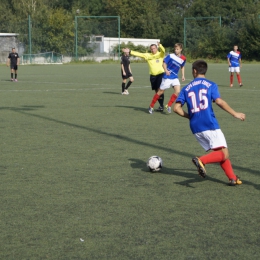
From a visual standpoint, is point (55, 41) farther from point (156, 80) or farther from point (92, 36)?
point (156, 80)

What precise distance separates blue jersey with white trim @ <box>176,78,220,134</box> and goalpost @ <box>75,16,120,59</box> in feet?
166

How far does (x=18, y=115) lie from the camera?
14516 millimetres

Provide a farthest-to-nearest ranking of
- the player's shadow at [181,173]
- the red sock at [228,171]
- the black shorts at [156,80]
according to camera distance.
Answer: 1. the black shorts at [156,80]
2. the player's shadow at [181,173]
3. the red sock at [228,171]

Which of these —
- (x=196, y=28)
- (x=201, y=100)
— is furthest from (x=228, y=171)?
(x=196, y=28)

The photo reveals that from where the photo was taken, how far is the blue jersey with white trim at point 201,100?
6914 mm

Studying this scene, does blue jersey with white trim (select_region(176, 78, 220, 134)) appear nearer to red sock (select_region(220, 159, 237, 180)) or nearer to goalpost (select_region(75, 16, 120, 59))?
red sock (select_region(220, 159, 237, 180))

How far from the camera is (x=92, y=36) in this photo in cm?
5825

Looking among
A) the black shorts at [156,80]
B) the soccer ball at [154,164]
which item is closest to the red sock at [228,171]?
the soccer ball at [154,164]

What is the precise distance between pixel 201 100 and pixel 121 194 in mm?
1397

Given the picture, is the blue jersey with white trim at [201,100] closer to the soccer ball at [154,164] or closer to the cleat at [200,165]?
the cleat at [200,165]

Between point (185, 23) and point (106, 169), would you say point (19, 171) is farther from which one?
point (185, 23)

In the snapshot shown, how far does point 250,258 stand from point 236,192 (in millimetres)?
2183

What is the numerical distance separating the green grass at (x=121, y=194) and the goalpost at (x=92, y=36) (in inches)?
1775

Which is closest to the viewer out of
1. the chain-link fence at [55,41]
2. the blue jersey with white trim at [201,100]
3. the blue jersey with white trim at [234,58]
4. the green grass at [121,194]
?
the green grass at [121,194]
